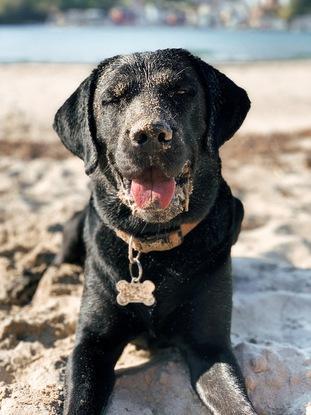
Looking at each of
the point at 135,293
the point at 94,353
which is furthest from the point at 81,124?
the point at 94,353

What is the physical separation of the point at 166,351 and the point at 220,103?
1253 mm

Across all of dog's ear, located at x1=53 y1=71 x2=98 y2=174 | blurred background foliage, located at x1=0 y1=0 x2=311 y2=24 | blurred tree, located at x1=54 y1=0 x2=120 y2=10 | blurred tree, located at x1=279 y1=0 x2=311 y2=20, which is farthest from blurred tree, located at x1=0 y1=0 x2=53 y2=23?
dog's ear, located at x1=53 y1=71 x2=98 y2=174

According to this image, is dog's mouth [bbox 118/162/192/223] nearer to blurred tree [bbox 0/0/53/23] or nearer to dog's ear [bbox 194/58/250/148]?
dog's ear [bbox 194/58/250/148]

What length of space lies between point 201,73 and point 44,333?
1.63 m

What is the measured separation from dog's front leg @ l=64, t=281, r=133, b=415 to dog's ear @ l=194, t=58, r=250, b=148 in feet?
3.08

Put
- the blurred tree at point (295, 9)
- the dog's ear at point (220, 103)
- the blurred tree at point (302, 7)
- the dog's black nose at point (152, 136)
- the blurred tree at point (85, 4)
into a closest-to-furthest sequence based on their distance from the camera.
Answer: the dog's black nose at point (152, 136) → the dog's ear at point (220, 103) → the blurred tree at point (295, 9) → the blurred tree at point (302, 7) → the blurred tree at point (85, 4)

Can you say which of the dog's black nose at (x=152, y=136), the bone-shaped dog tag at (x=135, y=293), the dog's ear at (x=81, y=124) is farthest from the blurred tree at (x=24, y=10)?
the dog's black nose at (x=152, y=136)

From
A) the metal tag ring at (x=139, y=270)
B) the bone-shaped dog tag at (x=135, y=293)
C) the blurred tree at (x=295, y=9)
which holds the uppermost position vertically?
the metal tag ring at (x=139, y=270)

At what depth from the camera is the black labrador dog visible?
2.81 metres

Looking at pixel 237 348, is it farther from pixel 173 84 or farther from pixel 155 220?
pixel 173 84

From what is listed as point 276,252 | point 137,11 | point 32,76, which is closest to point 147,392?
point 276,252

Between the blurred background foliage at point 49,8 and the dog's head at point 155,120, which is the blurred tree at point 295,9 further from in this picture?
the dog's head at point 155,120

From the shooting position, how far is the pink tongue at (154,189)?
280 cm

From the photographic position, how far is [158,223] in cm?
302
